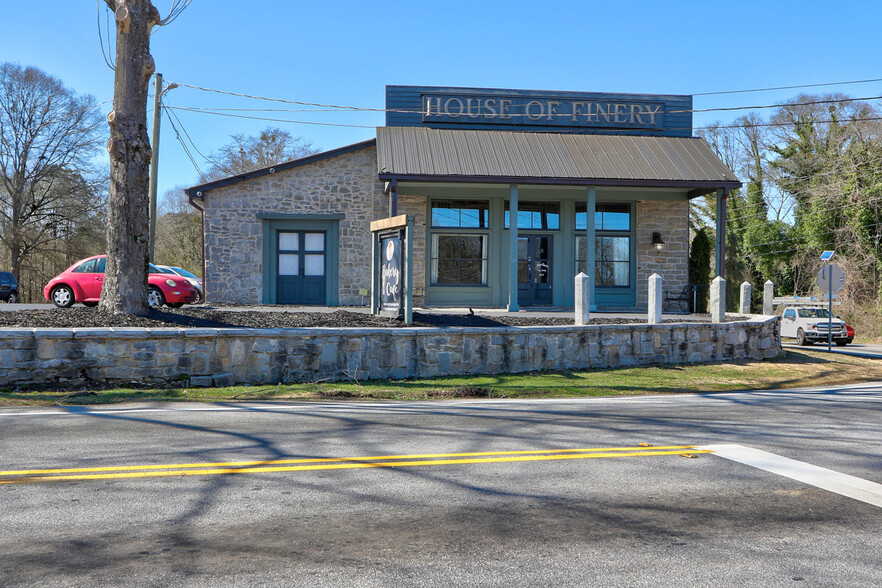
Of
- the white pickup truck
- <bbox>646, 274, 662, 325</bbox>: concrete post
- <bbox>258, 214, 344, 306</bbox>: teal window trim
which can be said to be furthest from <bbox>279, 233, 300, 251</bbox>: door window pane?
the white pickup truck

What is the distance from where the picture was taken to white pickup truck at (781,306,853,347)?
2639cm

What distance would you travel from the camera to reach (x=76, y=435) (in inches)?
247

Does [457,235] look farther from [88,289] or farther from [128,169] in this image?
[128,169]

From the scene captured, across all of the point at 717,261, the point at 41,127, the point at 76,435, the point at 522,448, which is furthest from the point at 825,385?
the point at 41,127

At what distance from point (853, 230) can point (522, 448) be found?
113 feet

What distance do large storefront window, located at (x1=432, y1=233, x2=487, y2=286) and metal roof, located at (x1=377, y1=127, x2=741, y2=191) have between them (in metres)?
2.86

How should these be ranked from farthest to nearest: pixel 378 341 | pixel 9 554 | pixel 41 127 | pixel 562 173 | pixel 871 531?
pixel 41 127 < pixel 562 173 < pixel 378 341 < pixel 871 531 < pixel 9 554

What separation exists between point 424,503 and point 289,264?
17.2 metres

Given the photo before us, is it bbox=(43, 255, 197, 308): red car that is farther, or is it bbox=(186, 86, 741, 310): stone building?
bbox=(186, 86, 741, 310): stone building

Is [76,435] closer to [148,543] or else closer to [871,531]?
[148,543]

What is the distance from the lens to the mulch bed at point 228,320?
10656 mm

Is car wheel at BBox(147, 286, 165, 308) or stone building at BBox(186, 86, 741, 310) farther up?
stone building at BBox(186, 86, 741, 310)

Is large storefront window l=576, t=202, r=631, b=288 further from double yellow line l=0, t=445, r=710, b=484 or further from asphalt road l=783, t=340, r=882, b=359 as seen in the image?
double yellow line l=0, t=445, r=710, b=484

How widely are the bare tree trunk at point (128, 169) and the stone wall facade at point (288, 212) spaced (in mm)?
8315
